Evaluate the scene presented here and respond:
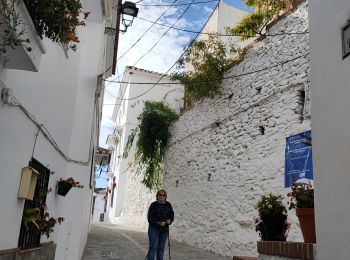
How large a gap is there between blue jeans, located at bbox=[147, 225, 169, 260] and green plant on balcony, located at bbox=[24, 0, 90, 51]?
4.57m

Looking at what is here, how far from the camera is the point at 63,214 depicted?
6.52m

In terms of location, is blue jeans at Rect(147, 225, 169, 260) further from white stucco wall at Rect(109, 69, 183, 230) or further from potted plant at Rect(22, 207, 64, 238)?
white stucco wall at Rect(109, 69, 183, 230)

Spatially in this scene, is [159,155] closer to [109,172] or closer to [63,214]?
[63,214]

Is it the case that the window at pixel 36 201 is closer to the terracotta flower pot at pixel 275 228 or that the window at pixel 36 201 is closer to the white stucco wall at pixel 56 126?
the white stucco wall at pixel 56 126

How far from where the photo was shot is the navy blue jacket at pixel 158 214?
7.04m

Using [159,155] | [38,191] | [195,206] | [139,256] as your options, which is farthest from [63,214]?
[159,155]

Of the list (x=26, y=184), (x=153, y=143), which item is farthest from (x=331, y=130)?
(x=153, y=143)

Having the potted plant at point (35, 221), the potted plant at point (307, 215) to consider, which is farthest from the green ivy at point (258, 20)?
the potted plant at point (35, 221)

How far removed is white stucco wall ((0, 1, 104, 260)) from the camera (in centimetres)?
362

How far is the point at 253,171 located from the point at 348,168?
21.0ft

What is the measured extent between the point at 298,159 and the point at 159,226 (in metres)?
3.02

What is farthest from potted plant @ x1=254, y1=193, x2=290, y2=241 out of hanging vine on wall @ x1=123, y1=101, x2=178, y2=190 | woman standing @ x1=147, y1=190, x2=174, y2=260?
hanging vine on wall @ x1=123, y1=101, x2=178, y2=190

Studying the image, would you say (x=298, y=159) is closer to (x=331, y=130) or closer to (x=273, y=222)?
(x=273, y=222)

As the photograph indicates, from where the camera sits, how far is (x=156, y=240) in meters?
7.02
